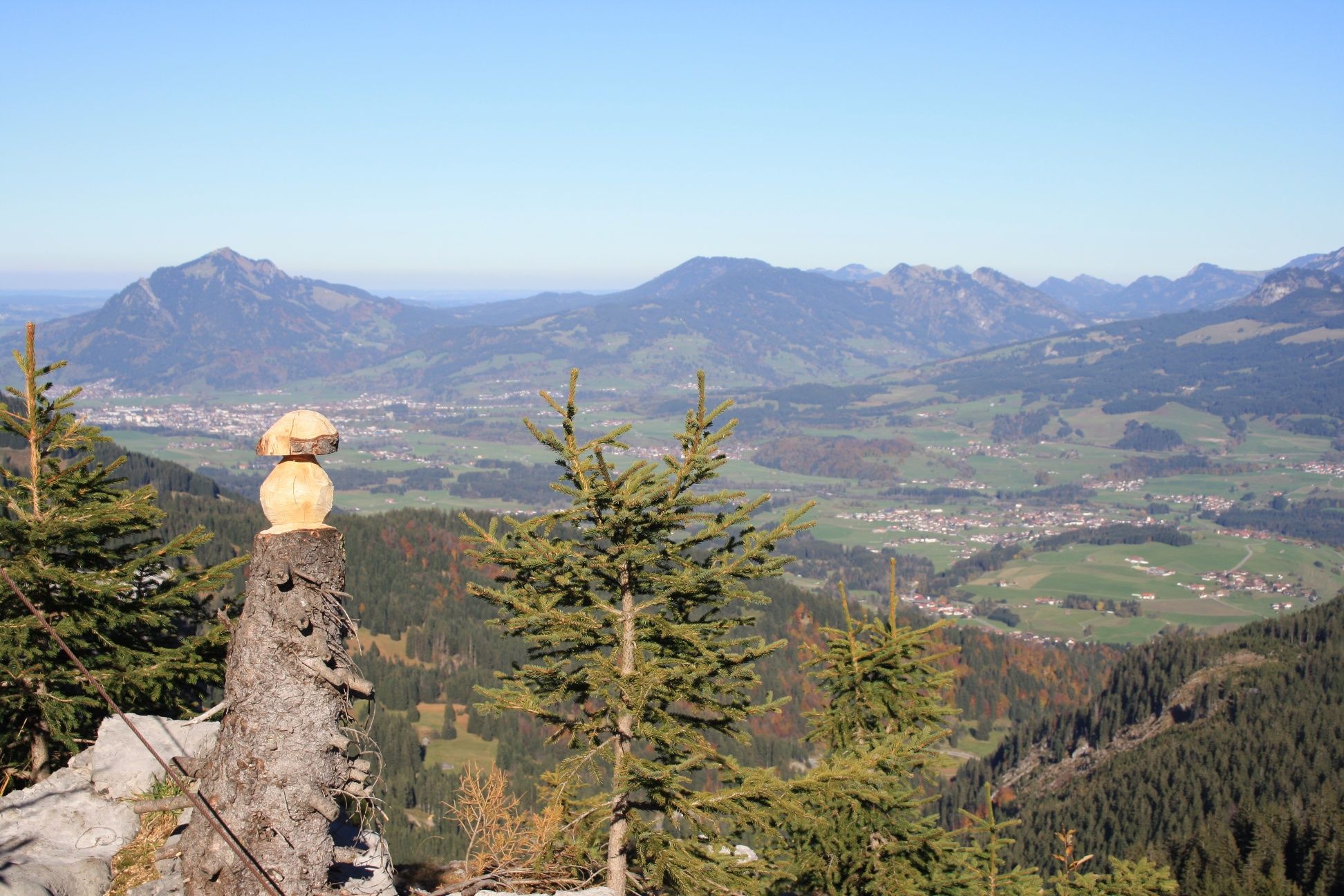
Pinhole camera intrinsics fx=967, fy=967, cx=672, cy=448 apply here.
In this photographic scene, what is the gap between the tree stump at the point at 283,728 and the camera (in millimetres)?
6320

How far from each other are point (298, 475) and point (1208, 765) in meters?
114

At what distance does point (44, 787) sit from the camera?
11.7m

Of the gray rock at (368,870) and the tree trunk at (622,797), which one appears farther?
the tree trunk at (622,797)

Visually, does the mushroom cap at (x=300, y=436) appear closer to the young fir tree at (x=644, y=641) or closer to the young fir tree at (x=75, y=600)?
the young fir tree at (x=644, y=641)

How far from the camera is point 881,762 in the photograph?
13656 mm

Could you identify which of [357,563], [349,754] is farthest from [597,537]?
[357,563]

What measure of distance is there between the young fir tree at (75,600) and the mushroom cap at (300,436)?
9.41 metres

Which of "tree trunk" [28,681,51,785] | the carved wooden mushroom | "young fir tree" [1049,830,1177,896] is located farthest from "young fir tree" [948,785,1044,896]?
"tree trunk" [28,681,51,785]

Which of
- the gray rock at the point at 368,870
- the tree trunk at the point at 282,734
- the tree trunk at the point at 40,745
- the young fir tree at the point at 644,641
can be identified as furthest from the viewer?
the tree trunk at the point at 40,745

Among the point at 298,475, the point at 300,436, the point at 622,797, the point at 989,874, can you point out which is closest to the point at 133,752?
the point at 622,797

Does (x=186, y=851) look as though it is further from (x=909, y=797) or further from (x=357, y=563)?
(x=357, y=563)

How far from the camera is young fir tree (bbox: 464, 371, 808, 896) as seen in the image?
1107cm

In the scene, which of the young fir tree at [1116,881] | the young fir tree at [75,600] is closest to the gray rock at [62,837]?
the young fir tree at [75,600]

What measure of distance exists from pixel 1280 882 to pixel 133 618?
76.1 m
